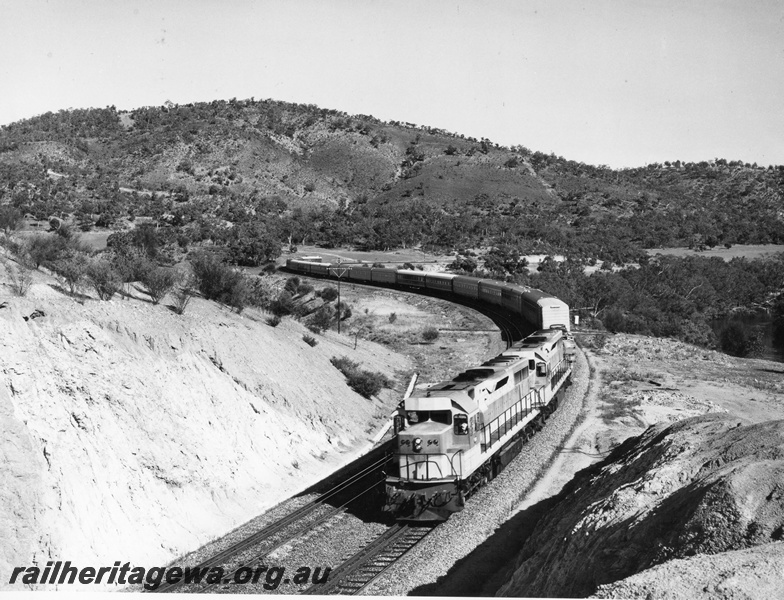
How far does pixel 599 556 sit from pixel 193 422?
1451 cm

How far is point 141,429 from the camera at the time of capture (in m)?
21.6

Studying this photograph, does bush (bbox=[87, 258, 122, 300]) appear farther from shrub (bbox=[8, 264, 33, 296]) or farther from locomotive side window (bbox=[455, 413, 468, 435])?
locomotive side window (bbox=[455, 413, 468, 435])

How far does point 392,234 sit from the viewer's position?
108 m

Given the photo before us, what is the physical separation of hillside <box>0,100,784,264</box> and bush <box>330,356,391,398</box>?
162 feet

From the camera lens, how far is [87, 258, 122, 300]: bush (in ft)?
84.7

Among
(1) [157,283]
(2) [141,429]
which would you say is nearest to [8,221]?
(1) [157,283]

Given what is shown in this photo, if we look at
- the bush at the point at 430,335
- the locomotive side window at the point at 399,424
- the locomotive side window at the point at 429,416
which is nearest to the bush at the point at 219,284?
the locomotive side window at the point at 399,424

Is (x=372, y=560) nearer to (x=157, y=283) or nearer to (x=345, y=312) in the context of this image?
(x=157, y=283)

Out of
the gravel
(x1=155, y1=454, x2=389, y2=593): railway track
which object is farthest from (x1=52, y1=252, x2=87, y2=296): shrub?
the gravel

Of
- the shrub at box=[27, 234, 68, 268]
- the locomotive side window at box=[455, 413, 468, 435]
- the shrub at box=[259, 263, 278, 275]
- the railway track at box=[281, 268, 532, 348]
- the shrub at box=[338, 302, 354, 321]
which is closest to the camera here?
the locomotive side window at box=[455, 413, 468, 435]

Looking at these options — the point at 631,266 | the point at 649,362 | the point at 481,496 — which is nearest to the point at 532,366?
the point at 481,496

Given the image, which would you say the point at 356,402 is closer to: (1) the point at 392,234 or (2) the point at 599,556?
(2) the point at 599,556

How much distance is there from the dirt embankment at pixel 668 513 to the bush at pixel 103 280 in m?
16.4

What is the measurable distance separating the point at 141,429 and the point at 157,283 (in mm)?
8306
